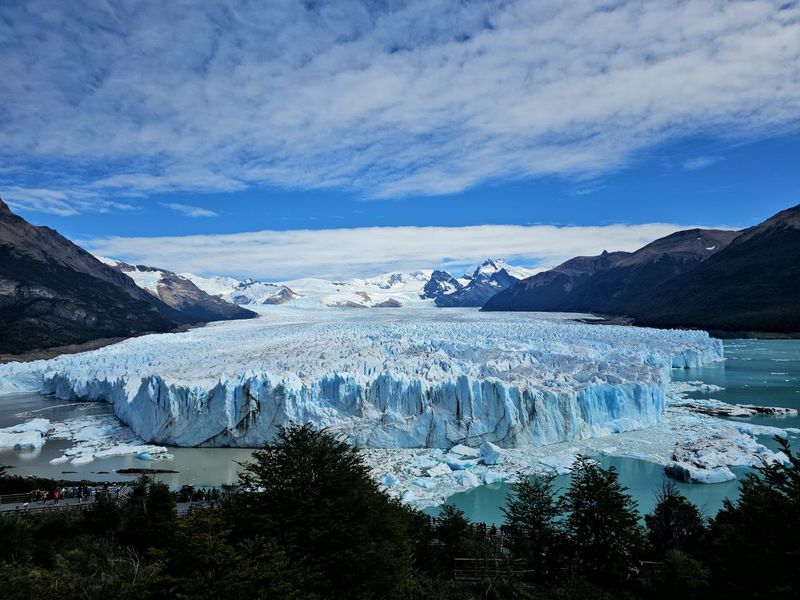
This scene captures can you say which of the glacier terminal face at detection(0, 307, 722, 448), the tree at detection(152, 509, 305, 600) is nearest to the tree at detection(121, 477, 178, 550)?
the tree at detection(152, 509, 305, 600)

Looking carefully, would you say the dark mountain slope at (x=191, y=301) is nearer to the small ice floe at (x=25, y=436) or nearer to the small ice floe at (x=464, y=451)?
the small ice floe at (x=25, y=436)

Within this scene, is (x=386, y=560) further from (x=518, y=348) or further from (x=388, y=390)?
(x=518, y=348)

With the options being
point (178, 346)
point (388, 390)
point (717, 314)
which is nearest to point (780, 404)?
point (388, 390)

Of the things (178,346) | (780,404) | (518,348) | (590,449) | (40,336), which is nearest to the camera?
(590,449)

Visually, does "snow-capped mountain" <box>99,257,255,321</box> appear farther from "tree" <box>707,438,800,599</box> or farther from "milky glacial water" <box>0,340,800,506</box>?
"tree" <box>707,438,800,599</box>

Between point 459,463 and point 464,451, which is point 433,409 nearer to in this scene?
point 464,451

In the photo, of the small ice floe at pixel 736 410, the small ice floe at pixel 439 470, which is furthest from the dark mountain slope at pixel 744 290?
the small ice floe at pixel 439 470

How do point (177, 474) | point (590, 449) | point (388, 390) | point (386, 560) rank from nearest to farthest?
1. point (386, 560)
2. point (177, 474)
3. point (590, 449)
4. point (388, 390)
